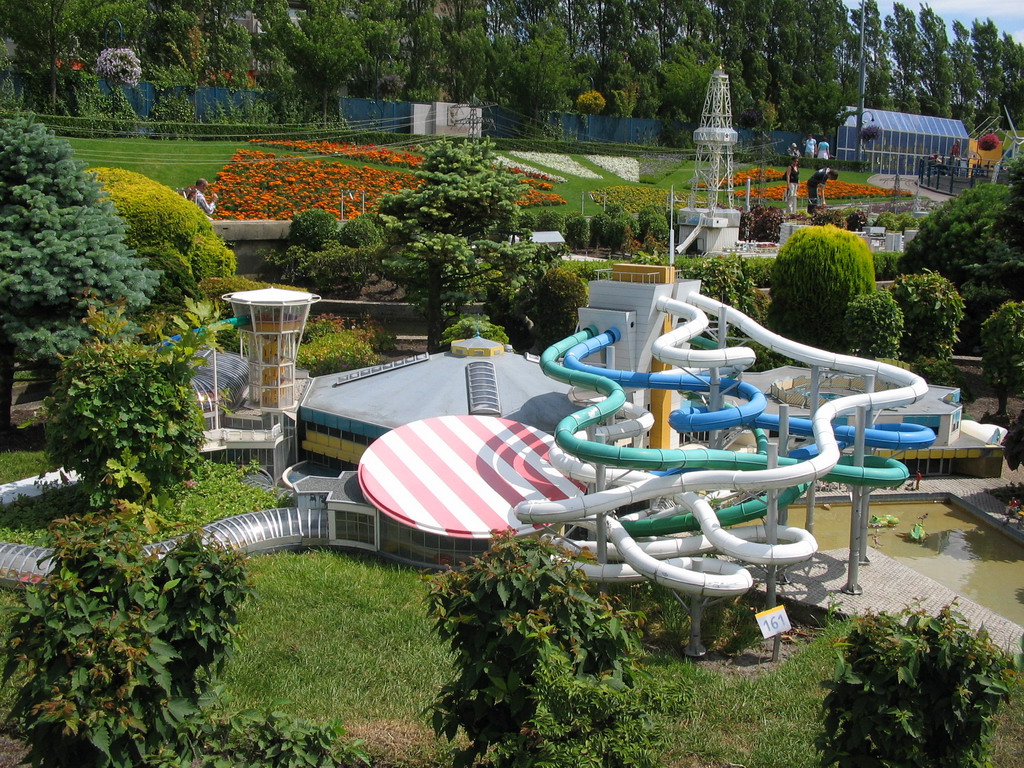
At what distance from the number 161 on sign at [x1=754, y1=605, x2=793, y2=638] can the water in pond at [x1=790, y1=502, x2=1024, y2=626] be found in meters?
4.52

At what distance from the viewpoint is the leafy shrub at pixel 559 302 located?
92.0ft

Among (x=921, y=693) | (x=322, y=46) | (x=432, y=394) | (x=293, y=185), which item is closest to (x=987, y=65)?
(x=322, y=46)

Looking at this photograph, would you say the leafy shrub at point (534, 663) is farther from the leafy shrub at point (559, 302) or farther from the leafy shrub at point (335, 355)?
the leafy shrub at point (559, 302)

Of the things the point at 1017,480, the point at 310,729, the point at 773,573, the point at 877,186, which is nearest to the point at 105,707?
the point at 310,729

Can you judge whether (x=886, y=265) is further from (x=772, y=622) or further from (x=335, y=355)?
(x=772, y=622)

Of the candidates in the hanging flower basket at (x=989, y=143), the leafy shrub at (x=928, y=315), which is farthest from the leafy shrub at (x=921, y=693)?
the hanging flower basket at (x=989, y=143)

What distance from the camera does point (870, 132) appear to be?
232 ft

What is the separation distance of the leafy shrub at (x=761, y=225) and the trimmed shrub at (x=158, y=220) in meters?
26.4

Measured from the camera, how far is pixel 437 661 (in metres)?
13.5

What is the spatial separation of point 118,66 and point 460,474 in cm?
4035

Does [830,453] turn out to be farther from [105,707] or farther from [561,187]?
[561,187]

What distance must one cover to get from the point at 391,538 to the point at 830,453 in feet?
23.7

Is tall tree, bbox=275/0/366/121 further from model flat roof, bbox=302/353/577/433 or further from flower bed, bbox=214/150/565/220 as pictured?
model flat roof, bbox=302/353/577/433

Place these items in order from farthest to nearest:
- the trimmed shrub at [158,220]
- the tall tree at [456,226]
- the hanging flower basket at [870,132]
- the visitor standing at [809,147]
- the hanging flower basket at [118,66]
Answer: the hanging flower basket at [870,132] → the visitor standing at [809,147] → the hanging flower basket at [118,66] → the tall tree at [456,226] → the trimmed shrub at [158,220]
